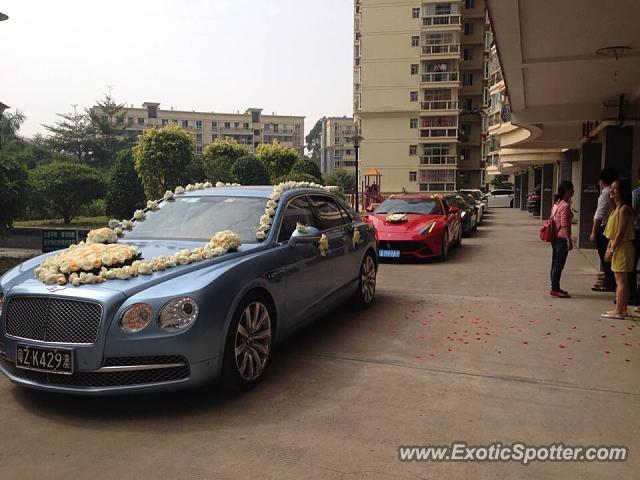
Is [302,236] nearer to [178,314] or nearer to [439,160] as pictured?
[178,314]

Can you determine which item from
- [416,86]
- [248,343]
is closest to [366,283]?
[248,343]

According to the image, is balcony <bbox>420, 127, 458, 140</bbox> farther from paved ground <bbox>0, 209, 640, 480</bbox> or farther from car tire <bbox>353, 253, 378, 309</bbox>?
paved ground <bbox>0, 209, 640, 480</bbox>

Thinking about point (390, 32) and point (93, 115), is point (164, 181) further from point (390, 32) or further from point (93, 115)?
point (93, 115)

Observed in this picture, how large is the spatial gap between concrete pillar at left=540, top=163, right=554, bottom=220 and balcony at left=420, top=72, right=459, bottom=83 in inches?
1307

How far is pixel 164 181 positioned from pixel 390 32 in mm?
32835

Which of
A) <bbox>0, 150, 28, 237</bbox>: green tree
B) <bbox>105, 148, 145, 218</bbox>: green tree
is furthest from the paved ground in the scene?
<bbox>105, 148, 145, 218</bbox>: green tree

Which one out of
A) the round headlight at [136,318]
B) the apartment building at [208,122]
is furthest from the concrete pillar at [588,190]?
the apartment building at [208,122]

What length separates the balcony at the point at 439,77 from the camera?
182 feet

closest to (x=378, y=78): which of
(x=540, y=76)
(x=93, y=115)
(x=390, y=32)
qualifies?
(x=390, y=32)

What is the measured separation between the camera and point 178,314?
3.56 metres

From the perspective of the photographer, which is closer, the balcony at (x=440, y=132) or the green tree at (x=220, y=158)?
the green tree at (x=220, y=158)

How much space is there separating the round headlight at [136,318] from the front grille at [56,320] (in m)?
0.16

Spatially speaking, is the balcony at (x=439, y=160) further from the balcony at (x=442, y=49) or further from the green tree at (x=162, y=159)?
the green tree at (x=162, y=159)

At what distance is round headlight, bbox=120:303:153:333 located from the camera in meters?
3.49
